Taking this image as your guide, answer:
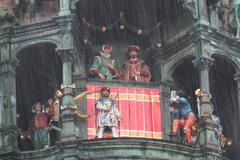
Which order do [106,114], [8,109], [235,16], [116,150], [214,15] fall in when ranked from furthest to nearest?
1. [235,16]
2. [214,15]
3. [106,114]
4. [8,109]
5. [116,150]

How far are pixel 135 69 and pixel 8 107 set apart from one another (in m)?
4.40

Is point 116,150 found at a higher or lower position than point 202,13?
lower

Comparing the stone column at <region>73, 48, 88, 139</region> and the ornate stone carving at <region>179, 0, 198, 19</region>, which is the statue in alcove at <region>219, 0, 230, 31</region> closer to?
the ornate stone carving at <region>179, 0, 198, 19</region>

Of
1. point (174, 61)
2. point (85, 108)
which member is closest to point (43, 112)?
point (85, 108)

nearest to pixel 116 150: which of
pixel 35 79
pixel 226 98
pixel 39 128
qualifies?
pixel 39 128

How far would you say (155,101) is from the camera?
43.9 meters

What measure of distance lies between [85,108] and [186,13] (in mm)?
4285

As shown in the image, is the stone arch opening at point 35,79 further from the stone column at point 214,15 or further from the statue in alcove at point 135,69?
the stone column at point 214,15

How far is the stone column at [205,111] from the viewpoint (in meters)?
41.8

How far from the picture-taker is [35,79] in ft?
146

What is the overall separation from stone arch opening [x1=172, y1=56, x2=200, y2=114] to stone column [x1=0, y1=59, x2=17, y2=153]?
512cm

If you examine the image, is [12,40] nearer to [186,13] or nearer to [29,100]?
[29,100]

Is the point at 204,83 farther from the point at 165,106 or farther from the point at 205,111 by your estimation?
the point at 165,106

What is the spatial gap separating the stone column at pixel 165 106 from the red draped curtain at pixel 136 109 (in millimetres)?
120
